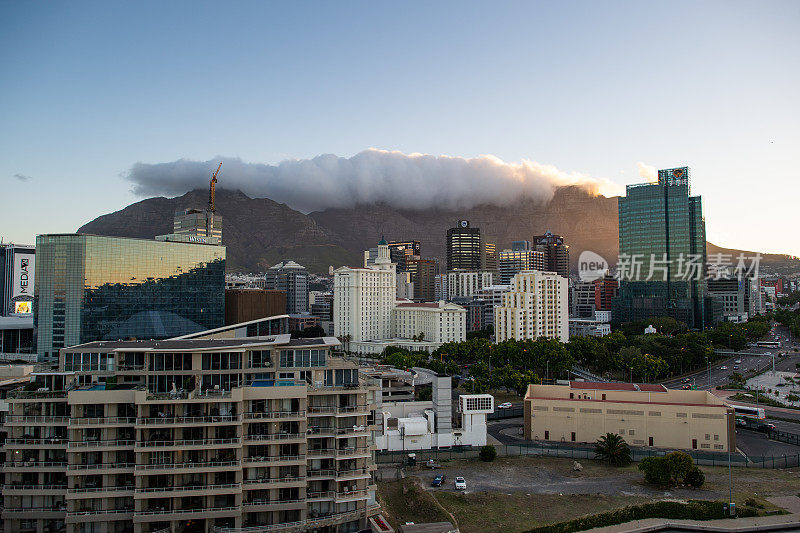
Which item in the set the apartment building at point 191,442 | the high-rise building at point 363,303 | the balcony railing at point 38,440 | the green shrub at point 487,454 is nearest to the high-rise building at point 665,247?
the high-rise building at point 363,303

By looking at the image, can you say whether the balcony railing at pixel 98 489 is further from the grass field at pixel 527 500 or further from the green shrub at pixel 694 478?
the green shrub at pixel 694 478

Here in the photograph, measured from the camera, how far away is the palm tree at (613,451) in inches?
1994

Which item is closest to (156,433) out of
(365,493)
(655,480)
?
(365,493)

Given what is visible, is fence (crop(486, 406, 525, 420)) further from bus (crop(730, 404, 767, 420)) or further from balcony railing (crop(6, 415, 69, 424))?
balcony railing (crop(6, 415, 69, 424))

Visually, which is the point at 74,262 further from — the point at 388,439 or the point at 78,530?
the point at 78,530

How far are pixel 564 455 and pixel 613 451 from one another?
15.2 ft

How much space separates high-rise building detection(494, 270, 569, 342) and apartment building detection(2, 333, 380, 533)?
92560mm

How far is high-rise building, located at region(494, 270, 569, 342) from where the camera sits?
12344cm

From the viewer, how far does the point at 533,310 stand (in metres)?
125

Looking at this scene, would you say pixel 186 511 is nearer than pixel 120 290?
Yes

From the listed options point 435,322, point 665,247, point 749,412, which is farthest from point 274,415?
point 665,247

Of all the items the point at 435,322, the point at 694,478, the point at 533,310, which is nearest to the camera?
the point at 694,478

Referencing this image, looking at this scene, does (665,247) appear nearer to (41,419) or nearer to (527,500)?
(527,500)

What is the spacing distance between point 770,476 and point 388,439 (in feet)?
108
